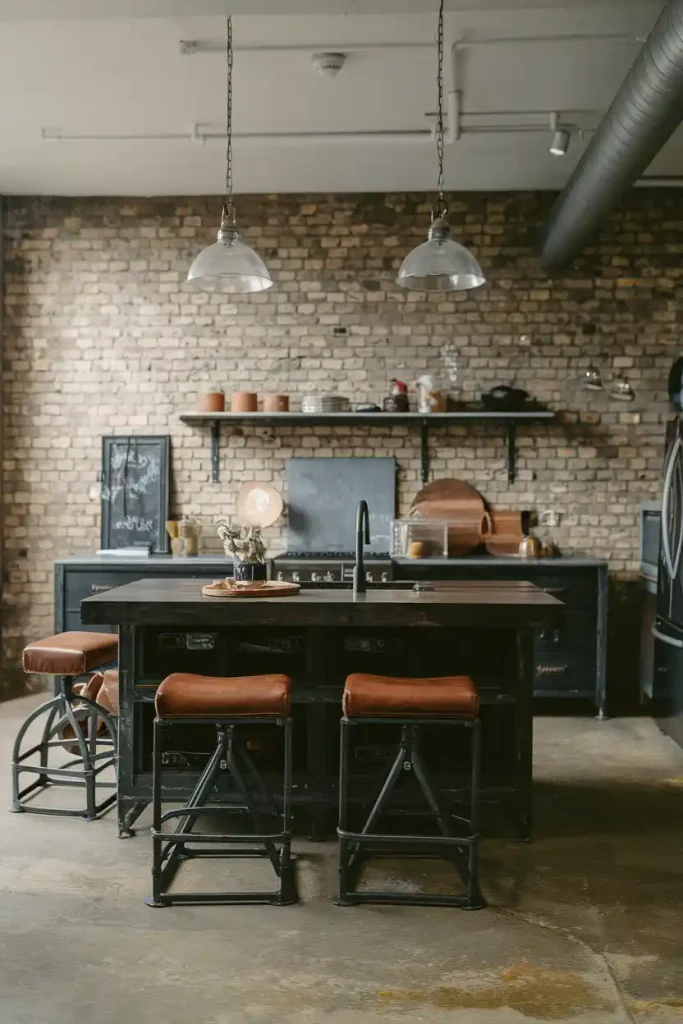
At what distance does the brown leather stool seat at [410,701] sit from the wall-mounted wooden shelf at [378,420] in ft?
11.3

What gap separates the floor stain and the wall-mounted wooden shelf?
14.0ft

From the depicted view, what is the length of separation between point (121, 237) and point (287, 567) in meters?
2.93

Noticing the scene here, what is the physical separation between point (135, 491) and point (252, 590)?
3.39 meters

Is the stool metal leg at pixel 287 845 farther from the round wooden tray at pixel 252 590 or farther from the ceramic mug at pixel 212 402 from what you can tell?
the ceramic mug at pixel 212 402

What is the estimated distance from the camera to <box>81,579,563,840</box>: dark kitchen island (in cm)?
380

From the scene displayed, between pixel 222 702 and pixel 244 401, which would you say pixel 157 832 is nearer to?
pixel 222 702

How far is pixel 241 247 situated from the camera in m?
4.31

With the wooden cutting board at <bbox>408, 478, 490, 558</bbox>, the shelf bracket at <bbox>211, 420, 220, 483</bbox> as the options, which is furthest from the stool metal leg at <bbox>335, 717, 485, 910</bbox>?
the shelf bracket at <bbox>211, 420, 220, 483</bbox>

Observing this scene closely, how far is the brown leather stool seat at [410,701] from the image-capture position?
3361mm

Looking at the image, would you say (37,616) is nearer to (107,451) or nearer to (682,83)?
(107,451)

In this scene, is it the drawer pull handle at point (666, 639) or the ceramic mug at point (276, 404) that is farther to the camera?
the ceramic mug at point (276, 404)

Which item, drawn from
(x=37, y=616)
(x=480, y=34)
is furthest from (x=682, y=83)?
(x=37, y=616)

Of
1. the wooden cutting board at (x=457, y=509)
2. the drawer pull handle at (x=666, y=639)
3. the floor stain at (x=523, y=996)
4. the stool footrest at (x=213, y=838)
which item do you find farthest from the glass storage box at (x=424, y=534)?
the floor stain at (x=523, y=996)

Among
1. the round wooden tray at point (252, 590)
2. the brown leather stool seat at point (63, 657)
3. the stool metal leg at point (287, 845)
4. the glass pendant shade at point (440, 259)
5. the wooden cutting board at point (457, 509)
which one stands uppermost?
the glass pendant shade at point (440, 259)
